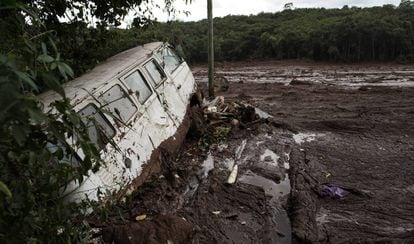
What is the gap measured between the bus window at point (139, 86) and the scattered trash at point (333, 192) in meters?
2.69

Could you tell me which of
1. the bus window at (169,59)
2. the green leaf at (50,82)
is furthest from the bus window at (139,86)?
the green leaf at (50,82)

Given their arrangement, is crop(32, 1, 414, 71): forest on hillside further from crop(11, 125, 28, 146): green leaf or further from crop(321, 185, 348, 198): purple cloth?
crop(11, 125, 28, 146): green leaf

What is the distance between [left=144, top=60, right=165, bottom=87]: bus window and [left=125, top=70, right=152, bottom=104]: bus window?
0.36 metres

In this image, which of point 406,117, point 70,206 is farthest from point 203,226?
point 406,117

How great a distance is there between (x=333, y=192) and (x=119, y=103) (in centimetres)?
295

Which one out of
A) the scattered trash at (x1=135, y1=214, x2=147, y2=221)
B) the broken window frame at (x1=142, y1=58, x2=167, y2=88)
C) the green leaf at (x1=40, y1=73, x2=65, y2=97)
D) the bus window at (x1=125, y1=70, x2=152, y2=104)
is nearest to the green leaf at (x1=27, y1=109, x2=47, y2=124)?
the green leaf at (x1=40, y1=73, x2=65, y2=97)

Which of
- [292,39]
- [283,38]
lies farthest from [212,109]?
[283,38]

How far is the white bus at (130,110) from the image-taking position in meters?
4.23

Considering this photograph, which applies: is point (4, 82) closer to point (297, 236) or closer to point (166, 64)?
point (297, 236)

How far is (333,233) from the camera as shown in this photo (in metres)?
4.36

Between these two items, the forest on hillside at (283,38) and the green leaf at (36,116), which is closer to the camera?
the green leaf at (36,116)

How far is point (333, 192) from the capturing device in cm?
535

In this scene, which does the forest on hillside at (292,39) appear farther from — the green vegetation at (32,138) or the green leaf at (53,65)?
the green leaf at (53,65)

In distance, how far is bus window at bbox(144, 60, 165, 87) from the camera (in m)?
6.47
